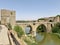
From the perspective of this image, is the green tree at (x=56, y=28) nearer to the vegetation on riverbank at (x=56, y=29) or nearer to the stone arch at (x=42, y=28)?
the vegetation on riverbank at (x=56, y=29)

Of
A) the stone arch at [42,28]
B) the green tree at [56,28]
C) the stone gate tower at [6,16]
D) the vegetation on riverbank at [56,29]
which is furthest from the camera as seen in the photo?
the stone arch at [42,28]

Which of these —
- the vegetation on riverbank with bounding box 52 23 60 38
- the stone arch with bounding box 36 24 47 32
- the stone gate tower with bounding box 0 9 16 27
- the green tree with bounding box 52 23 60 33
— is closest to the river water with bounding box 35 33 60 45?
the stone gate tower with bounding box 0 9 16 27

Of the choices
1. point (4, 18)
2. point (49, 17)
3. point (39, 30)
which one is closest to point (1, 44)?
point (4, 18)

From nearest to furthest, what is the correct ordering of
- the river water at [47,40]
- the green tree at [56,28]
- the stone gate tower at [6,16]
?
the river water at [47,40]
the stone gate tower at [6,16]
the green tree at [56,28]

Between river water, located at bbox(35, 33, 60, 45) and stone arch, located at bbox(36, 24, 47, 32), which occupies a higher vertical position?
stone arch, located at bbox(36, 24, 47, 32)

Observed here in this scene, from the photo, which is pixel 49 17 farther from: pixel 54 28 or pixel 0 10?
pixel 0 10

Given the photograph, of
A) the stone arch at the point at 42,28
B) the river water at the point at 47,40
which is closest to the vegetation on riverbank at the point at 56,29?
the stone arch at the point at 42,28

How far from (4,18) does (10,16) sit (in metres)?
1.14

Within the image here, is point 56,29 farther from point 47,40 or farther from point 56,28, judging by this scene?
point 47,40

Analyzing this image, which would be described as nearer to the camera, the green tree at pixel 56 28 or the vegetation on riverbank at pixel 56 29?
the vegetation on riverbank at pixel 56 29

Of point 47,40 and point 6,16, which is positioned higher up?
point 6,16

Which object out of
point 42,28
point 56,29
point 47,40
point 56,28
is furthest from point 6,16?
point 42,28

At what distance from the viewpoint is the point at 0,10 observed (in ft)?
80.2

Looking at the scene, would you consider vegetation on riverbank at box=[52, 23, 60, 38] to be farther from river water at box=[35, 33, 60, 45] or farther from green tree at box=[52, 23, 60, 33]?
river water at box=[35, 33, 60, 45]
